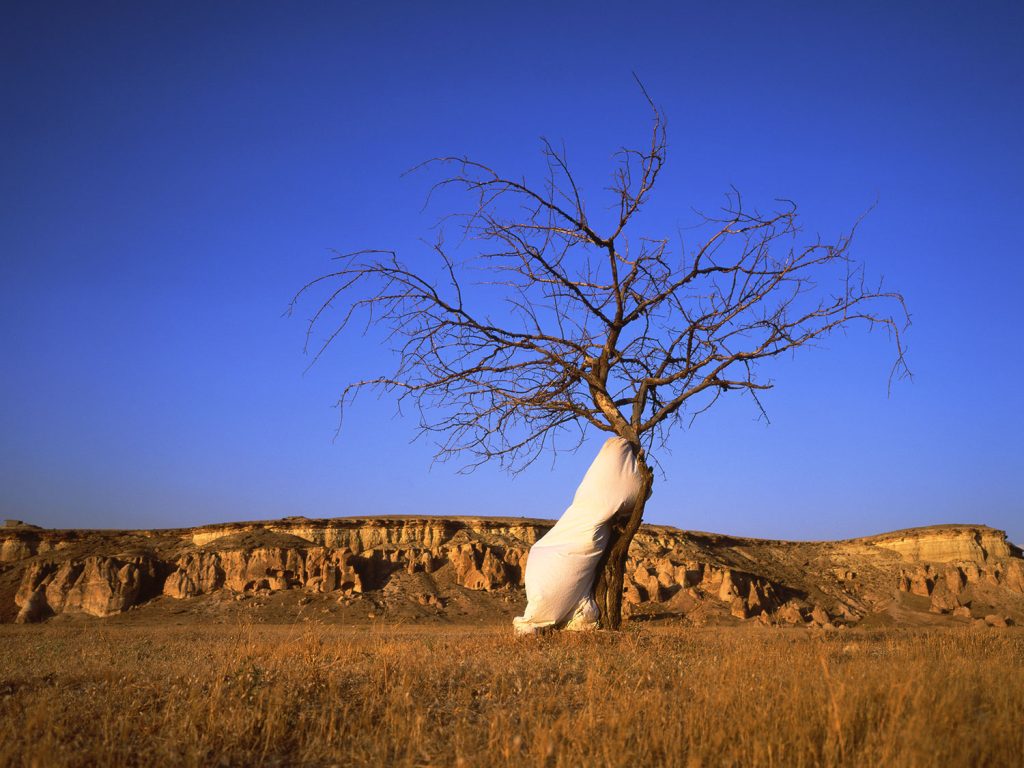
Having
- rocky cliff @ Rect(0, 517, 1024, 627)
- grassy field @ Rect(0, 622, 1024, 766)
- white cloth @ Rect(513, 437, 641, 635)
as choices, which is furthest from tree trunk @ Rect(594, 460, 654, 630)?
rocky cliff @ Rect(0, 517, 1024, 627)

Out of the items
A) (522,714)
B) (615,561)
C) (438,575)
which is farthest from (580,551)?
(438,575)

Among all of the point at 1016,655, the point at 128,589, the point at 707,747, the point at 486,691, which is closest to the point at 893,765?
the point at 707,747

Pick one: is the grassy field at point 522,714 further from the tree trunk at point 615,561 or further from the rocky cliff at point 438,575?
the rocky cliff at point 438,575

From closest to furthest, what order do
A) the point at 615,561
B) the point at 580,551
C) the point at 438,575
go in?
1. the point at 580,551
2. the point at 615,561
3. the point at 438,575

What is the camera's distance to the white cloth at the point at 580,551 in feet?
32.7

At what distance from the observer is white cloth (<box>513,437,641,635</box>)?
9961mm

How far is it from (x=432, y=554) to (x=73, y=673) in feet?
102

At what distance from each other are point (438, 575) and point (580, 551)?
88.7 feet

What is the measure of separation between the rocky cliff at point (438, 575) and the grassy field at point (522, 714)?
21.3 metres

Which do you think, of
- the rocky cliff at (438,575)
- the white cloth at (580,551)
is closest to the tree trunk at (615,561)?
the white cloth at (580,551)

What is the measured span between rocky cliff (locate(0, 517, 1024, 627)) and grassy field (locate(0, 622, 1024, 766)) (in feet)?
69.8

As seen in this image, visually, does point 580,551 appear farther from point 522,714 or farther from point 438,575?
point 438,575

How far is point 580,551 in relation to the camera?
33.0ft

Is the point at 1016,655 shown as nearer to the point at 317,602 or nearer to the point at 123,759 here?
the point at 123,759
